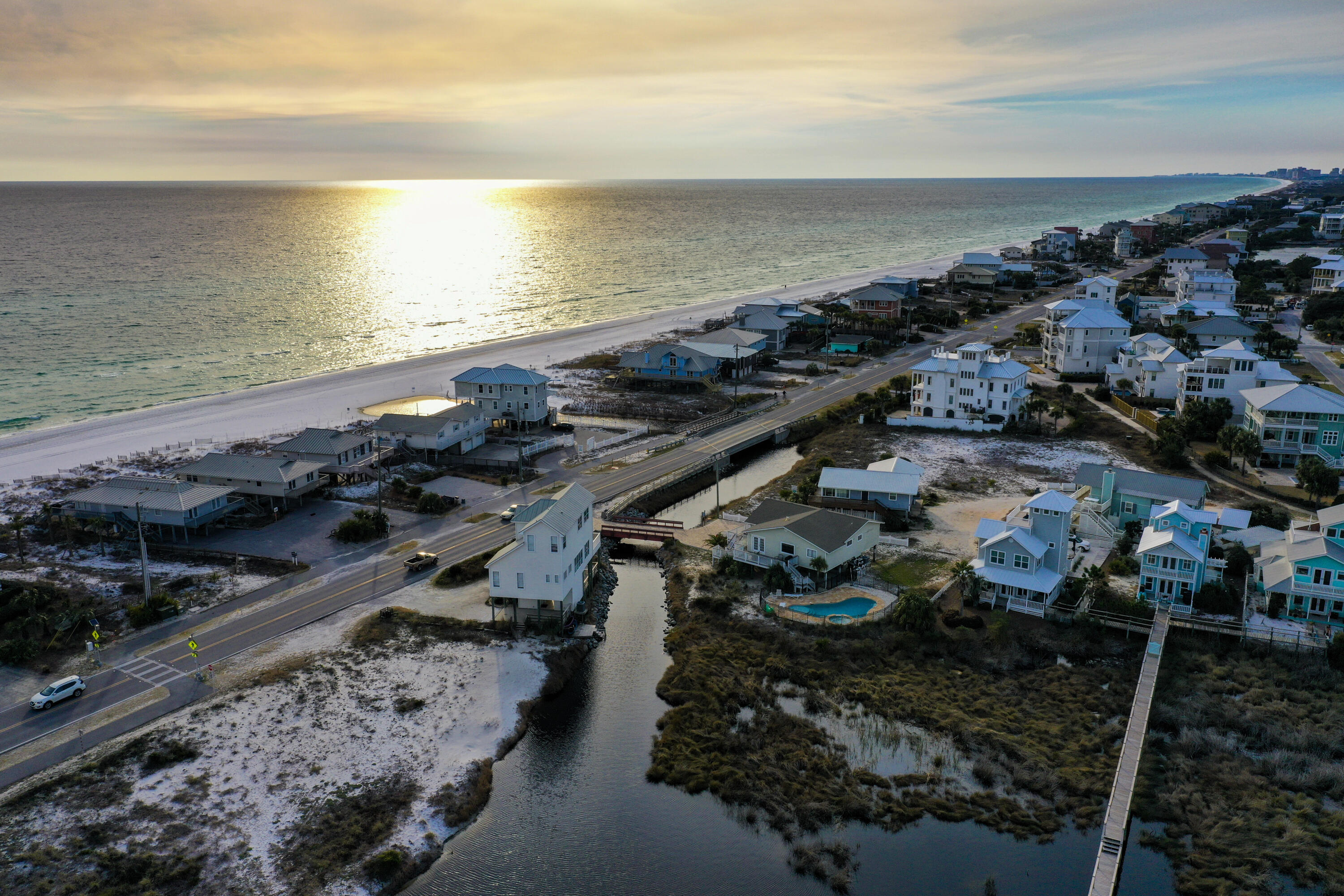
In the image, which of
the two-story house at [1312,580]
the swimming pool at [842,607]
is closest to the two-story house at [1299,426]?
the two-story house at [1312,580]

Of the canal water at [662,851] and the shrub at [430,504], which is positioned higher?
the shrub at [430,504]

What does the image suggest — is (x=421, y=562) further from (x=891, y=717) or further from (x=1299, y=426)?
(x=1299, y=426)

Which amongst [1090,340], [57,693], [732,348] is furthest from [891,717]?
[1090,340]

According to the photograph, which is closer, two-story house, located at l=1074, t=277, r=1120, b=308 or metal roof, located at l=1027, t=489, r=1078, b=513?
metal roof, located at l=1027, t=489, r=1078, b=513

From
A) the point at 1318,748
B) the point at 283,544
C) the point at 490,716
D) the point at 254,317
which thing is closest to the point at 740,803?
the point at 490,716

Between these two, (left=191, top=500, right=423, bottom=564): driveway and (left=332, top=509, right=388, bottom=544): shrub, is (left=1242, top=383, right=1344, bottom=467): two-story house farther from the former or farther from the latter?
(left=332, top=509, right=388, bottom=544): shrub

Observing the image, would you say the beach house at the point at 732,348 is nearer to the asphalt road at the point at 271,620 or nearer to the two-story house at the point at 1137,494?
the asphalt road at the point at 271,620

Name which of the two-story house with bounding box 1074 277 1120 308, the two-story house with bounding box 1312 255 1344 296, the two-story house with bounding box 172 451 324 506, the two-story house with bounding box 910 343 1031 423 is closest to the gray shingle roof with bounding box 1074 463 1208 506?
the two-story house with bounding box 910 343 1031 423

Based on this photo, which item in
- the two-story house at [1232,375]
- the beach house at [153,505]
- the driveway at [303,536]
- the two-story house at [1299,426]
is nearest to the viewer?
the driveway at [303,536]
